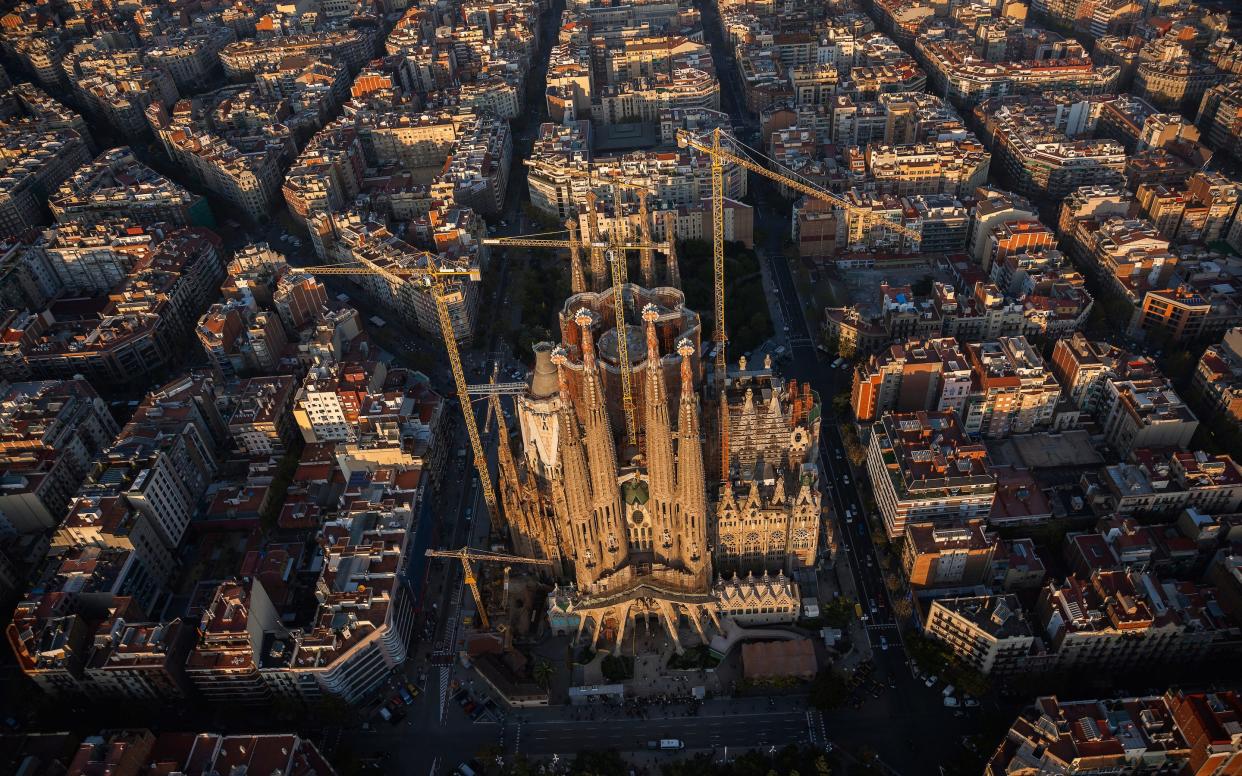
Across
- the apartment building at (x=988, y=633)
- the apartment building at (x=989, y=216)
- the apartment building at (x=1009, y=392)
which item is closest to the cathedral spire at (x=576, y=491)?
the apartment building at (x=988, y=633)

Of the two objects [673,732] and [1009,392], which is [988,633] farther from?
[1009,392]

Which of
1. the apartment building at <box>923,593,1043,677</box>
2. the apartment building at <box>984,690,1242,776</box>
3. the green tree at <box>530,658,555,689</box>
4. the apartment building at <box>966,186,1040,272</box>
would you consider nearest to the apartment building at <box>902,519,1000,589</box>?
the apartment building at <box>923,593,1043,677</box>

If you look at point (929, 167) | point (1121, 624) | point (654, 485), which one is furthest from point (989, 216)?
point (654, 485)

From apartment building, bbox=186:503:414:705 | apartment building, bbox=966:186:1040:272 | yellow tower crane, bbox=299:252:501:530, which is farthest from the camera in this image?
apartment building, bbox=966:186:1040:272

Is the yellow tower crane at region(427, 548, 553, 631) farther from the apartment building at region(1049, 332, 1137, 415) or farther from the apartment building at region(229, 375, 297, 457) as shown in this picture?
the apartment building at region(1049, 332, 1137, 415)

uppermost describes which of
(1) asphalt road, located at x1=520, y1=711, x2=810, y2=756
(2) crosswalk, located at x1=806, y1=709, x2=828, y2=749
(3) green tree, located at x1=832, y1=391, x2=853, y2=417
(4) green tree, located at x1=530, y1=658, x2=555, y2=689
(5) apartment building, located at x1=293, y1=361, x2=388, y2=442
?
(5) apartment building, located at x1=293, y1=361, x2=388, y2=442
